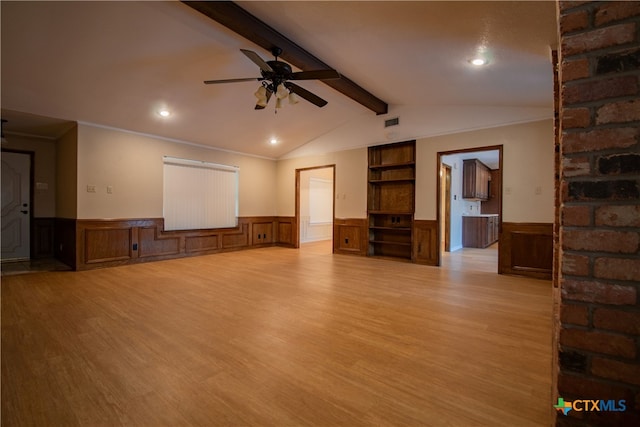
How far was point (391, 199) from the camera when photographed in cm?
579

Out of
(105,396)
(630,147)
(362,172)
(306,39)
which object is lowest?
(105,396)

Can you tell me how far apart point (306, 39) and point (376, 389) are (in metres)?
3.30

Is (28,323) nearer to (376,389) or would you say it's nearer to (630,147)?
(376,389)

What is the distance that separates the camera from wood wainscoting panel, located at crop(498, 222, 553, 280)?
4.04 meters

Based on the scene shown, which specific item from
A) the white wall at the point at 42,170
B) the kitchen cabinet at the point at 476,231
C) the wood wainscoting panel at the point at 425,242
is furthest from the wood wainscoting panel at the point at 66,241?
the kitchen cabinet at the point at 476,231

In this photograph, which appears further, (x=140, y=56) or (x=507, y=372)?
(x=140, y=56)

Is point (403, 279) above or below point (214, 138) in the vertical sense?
below

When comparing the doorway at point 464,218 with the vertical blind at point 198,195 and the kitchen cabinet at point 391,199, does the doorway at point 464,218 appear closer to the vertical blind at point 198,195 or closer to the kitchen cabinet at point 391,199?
the kitchen cabinet at point 391,199

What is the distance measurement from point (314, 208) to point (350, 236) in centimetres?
233

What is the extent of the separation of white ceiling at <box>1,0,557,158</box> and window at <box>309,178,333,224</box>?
2.96 meters

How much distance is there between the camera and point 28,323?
2387 millimetres

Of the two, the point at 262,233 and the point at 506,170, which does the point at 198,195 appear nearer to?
the point at 262,233

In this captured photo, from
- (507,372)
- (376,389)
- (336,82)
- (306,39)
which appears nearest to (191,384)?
(376,389)

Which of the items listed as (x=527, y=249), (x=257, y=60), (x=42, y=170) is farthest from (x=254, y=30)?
(x=42, y=170)
